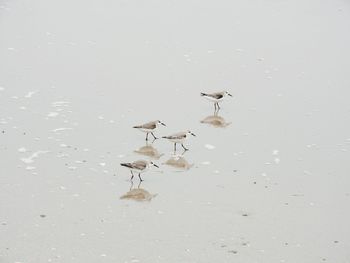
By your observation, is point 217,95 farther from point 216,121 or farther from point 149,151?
point 149,151

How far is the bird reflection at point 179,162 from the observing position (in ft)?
33.3

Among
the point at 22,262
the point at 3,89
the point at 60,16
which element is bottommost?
the point at 22,262

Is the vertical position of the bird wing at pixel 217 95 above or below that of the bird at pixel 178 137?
above

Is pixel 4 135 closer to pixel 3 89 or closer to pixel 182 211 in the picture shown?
pixel 3 89

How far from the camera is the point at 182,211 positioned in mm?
8891

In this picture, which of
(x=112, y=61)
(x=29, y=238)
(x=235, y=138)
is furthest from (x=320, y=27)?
(x=29, y=238)

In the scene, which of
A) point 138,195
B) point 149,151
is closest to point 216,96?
point 149,151

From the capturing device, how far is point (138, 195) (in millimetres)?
9273

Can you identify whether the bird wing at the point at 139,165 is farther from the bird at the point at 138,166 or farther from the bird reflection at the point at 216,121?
the bird reflection at the point at 216,121

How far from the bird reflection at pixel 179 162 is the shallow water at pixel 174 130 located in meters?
0.03

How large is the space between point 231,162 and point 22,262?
3.70 metres

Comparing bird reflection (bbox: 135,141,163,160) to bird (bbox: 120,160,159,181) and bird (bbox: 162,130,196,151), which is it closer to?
bird (bbox: 162,130,196,151)

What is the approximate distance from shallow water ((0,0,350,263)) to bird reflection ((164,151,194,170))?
0.03 metres

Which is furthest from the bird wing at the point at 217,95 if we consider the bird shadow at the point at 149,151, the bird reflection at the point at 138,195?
the bird reflection at the point at 138,195
